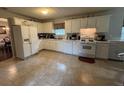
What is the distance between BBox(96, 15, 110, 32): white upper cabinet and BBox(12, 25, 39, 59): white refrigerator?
11.1ft

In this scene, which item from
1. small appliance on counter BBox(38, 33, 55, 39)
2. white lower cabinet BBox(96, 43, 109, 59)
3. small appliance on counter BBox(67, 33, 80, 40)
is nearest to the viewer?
white lower cabinet BBox(96, 43, 109, 59)

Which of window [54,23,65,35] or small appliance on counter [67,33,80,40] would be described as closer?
small appliance on counter [67,33,80,40]

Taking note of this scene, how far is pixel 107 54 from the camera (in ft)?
12.8

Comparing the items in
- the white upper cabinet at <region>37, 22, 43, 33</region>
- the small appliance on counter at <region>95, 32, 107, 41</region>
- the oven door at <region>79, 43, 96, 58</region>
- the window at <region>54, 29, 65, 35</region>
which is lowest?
the oven door at <region>79, 43, 96, 58</region>

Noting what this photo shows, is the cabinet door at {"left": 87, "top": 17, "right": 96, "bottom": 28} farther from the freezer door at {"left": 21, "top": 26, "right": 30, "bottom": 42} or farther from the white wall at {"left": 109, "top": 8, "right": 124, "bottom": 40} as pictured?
the freezer door at {"left": 21, "top": 26, "right": 30, "bottom": 42}

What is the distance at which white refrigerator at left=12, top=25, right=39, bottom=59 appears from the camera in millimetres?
3914

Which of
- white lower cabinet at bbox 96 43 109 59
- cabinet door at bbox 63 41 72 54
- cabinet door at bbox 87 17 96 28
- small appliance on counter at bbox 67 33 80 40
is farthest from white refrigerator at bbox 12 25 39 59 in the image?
white lower cabinet at bbox 96 43 109 59

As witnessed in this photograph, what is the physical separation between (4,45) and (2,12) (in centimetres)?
328

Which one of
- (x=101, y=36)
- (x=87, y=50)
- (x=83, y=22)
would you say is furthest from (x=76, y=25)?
(x=87, y=50)

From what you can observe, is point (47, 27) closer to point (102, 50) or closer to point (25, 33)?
point (25, 33)

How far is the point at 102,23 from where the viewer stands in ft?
13.3

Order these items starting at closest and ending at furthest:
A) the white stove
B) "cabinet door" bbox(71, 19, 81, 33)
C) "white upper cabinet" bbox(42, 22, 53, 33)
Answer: the white stove, "cabinet door" bbox(71, 19, 81, 33), "white upper cabinet" bbox(42, 22, 53, 33)
